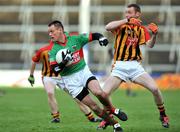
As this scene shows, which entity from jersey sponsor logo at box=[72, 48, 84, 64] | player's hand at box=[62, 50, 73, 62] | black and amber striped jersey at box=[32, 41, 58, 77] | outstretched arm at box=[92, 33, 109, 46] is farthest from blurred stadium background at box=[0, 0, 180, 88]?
player's hand at box=[62, 50, 73, 62]

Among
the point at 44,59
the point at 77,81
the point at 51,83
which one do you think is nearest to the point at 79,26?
the point at 44,59

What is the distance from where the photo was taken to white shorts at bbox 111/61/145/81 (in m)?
13.0

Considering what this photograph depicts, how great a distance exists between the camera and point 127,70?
1297 centimetres

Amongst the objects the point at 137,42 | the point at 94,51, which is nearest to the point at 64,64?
the point at 137,42

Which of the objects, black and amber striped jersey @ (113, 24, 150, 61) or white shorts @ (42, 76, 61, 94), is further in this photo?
white shorts @ (42, 76, 61, 94)

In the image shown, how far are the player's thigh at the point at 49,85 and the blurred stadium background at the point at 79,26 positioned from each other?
67.6ft

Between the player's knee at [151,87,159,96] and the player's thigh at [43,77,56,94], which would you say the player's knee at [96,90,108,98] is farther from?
the player's thigh at [43,77,56,94]

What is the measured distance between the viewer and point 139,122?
14.4m

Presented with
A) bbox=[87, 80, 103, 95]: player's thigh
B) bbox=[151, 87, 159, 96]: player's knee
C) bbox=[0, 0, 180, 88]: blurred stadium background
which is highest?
bbox=[87, 80, 103, 95]: player's thigh

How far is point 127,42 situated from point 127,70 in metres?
0.56

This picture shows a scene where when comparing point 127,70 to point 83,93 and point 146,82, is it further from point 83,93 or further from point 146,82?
point 83,93

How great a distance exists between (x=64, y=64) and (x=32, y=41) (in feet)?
89.3

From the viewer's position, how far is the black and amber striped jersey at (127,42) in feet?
42.7

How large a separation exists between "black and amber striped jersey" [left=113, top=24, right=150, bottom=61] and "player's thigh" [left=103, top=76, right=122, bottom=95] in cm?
43
